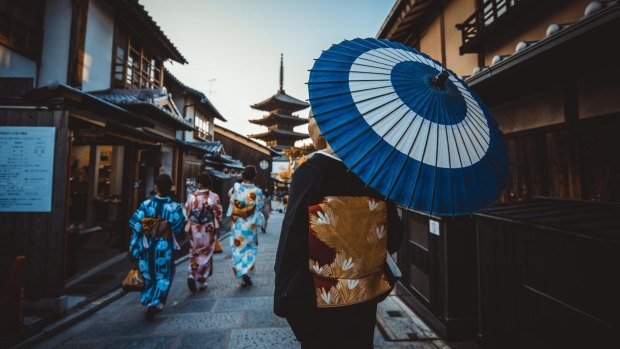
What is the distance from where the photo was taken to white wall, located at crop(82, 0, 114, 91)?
7414 mm

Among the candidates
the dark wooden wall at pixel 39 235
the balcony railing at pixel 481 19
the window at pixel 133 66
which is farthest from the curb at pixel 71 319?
the balcony railing at pixel 481 19

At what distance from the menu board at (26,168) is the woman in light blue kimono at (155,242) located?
132cm

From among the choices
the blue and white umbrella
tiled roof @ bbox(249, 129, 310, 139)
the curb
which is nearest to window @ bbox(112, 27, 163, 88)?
the curb

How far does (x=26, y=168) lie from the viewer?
3.44 metres

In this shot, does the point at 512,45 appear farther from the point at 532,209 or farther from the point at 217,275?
the point at 217,275

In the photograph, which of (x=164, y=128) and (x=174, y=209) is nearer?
(x=174, y=209)

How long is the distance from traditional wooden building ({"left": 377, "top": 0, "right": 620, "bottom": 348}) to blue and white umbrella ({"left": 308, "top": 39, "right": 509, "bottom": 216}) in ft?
4.11

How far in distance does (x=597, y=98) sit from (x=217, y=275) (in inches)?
268

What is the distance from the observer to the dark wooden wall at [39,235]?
3434 mm

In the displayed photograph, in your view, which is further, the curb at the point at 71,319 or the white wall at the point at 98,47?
the white wall at the point at 98,47

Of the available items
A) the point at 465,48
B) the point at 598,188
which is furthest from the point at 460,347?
the point at 465,48

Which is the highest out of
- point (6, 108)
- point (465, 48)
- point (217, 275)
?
point (465, 48)

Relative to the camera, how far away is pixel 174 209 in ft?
12.1

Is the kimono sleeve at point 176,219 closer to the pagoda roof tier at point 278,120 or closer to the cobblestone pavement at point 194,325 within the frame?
the cobblestone pavement at point 194,325
